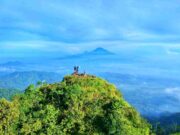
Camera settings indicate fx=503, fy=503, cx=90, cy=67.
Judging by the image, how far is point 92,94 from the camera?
58281mm

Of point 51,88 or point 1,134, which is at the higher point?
point 51,88

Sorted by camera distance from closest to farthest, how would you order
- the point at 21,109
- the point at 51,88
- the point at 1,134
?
the point at 1,134 < the point at 21,109 < the point at 51,88

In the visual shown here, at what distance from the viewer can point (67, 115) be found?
5250cm

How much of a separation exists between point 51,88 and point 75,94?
13.1 ft

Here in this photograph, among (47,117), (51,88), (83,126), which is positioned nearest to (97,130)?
(83,126)

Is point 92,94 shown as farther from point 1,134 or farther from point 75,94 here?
point 1,134

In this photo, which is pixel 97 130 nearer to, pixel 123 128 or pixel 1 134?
pixel 123 128

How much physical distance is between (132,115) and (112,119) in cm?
322

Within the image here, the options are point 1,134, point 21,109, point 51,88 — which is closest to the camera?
point 1,134

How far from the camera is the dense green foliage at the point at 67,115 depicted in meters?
50.9

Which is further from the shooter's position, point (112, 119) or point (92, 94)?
point (92, 94)

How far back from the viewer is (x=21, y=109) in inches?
2052

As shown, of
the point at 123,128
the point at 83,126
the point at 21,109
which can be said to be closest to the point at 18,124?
the point at 21,109

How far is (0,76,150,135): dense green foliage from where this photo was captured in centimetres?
5088
